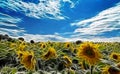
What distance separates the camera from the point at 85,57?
862cm

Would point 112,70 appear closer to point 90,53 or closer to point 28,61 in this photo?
point 90,53

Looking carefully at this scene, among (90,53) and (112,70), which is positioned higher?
(90,53)

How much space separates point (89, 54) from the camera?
8.69 m

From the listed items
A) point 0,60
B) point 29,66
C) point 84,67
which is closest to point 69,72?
point 84,67

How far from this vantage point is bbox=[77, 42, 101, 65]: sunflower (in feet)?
28.3

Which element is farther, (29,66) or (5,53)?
(5,53)

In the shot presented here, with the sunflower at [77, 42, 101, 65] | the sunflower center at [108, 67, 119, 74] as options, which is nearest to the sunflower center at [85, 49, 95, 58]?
the sunflower at [77, 42, 101, 65]

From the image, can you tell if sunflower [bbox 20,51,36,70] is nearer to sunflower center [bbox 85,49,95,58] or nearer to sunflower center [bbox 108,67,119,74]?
sunflower center [bbox 85,49,95,58]

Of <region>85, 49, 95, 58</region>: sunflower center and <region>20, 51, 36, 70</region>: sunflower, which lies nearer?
<region>85, 49, 95, 58</region>: sunflower center

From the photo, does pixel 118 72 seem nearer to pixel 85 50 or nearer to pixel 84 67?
pixel 85 50

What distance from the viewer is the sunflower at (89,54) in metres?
8.63

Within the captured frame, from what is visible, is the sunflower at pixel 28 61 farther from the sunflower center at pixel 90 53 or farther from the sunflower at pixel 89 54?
the sunflower center at pixel 90 53

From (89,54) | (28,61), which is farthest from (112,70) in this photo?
(28,61)

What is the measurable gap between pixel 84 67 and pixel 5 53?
41.6 feet
